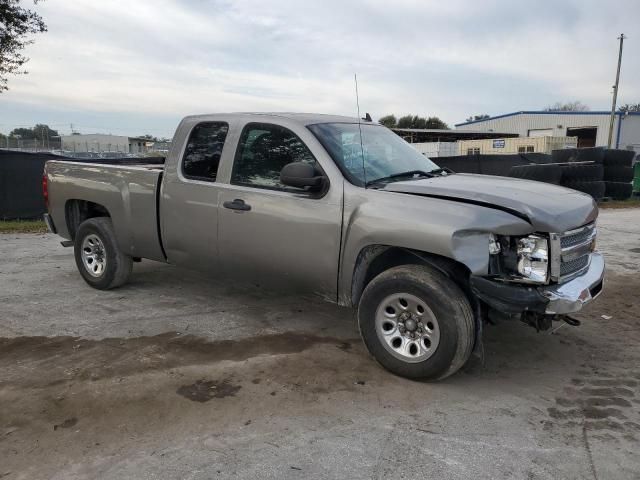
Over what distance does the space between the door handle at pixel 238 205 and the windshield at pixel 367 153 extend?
2.80 feet

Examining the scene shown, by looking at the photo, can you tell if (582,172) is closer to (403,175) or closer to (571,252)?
(403,175)

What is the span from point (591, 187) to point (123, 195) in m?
14.1

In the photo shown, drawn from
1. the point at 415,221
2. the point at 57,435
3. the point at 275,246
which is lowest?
the point at 57,435

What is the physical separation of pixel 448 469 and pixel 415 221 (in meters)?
1.59

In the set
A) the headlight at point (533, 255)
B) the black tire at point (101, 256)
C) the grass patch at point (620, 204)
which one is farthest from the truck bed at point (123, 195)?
the grass patch at point (620, 204)

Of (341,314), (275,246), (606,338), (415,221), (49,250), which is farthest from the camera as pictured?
(49,250)

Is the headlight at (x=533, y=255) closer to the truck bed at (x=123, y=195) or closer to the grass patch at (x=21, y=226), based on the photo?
the truck bed at (x=123, y=195)

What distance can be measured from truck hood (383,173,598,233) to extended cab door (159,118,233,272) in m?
1.71

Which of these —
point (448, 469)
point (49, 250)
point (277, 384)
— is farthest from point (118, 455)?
point (49, 250)

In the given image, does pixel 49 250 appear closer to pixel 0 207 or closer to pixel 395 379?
pixel 0 207

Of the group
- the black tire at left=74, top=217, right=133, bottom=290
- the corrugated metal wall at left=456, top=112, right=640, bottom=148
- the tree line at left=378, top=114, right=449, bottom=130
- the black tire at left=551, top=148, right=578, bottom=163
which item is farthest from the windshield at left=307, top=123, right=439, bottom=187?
the tree line at left=378, top=114, right=449, bottom=130

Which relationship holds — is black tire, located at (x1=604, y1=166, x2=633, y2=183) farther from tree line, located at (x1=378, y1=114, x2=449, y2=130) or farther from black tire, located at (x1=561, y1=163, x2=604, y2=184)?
tree line, located at (x1=378, y1=114, x2=449, y2=130)

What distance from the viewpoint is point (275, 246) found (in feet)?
14.3

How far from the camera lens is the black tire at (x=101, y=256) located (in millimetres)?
5809
